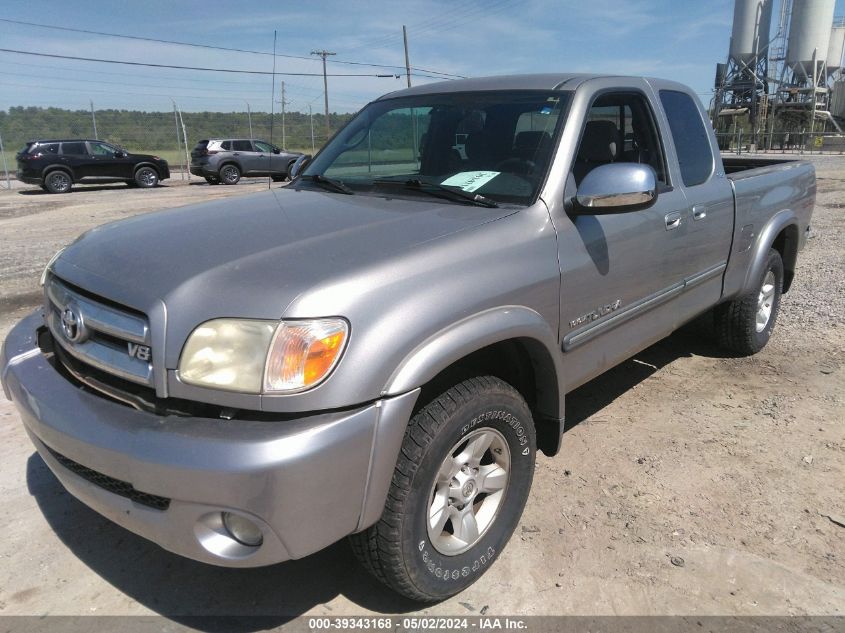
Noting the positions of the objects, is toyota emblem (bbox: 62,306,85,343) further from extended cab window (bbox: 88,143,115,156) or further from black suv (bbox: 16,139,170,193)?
extended cab window (bbox: 88,143,115,156)

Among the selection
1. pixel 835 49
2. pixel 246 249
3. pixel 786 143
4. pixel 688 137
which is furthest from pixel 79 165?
pixel 835 49

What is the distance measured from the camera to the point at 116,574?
2.53 meters

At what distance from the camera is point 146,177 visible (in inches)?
851

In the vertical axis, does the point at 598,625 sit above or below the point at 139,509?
below

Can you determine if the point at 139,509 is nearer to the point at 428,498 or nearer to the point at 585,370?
the point at 428,498

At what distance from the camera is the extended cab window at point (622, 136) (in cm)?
326

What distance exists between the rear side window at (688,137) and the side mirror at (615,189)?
43.0 inches

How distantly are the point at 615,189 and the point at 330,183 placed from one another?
1.48 m

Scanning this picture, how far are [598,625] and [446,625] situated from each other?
0.54 metres

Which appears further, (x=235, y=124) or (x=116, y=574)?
(x=235, y=124)

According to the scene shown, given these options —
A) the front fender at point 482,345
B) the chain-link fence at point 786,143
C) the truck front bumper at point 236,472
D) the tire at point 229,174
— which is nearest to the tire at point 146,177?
the tire at point 229,174

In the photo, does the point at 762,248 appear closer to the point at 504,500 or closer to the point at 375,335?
the point at 504,500

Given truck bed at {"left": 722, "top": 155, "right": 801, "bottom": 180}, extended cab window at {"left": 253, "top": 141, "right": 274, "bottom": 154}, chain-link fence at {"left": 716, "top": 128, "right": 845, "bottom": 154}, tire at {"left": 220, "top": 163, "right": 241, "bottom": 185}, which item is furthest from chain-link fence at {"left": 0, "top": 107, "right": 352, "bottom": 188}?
chain-link fence at {"left": 716, "top": 128, "right": 845, "bottom": 154}

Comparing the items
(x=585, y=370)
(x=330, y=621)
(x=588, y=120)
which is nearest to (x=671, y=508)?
(x=585, y=370)
